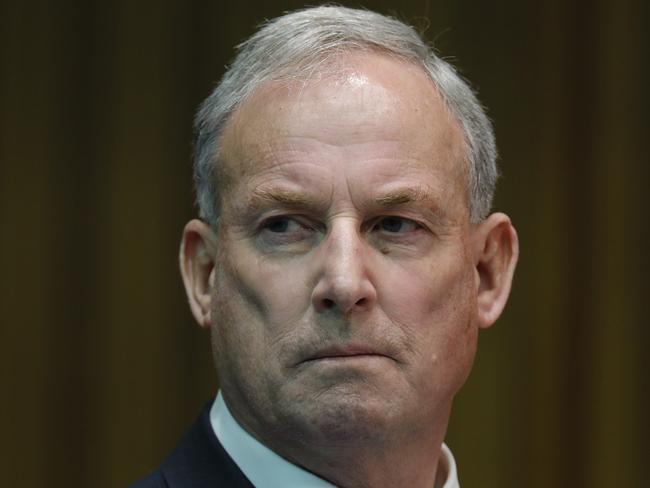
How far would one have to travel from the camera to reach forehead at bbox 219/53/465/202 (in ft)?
7.71

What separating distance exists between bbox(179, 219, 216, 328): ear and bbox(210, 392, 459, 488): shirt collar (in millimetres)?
223

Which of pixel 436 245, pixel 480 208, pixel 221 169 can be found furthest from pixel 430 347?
pixel 221 169

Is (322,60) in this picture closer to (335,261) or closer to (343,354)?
(335,261)

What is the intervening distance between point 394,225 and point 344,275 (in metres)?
0.21

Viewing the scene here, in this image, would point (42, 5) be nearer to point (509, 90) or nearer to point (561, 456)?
point (509, 90)

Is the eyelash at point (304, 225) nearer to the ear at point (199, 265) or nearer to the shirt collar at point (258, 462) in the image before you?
the ear at point (199, 265)

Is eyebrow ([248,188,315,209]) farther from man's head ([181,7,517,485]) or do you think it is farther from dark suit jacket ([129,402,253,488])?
dark suit jacket ([129,402,253,488])

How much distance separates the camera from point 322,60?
8.02 feet

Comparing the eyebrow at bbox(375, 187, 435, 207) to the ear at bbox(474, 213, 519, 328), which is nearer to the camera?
the eyebrow at bbox(375, 187, 435, 207)

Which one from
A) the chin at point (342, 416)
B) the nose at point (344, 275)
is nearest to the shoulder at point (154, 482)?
the chin at point (342, 416)

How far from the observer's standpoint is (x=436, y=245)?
2420 millimetres

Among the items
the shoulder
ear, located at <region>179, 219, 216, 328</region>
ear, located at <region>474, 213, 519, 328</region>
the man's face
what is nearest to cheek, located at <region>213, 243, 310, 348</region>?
the man's face

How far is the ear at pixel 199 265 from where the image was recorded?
257 centimetres

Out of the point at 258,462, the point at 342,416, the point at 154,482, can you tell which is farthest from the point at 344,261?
the point at 154,482
